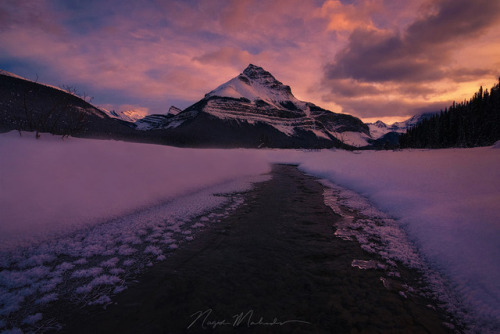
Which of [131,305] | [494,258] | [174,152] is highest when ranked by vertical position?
[174,152]

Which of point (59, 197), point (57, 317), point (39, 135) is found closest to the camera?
point (57, 317)

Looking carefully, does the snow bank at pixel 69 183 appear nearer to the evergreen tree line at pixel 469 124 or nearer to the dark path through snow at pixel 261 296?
the dark path through snow at pixel 261 296

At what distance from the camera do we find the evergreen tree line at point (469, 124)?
4284 centimetres

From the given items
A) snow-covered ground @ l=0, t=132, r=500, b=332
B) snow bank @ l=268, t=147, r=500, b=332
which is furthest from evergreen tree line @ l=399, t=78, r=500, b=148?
snow-covered ground @ l=0, t=132, r=500, b=332

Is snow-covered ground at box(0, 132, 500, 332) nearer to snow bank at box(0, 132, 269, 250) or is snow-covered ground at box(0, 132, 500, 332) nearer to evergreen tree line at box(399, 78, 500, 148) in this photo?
snow bank at box(0, 132, 269, 250)

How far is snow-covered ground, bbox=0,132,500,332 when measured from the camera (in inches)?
123

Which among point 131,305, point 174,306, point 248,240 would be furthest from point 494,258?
point 131,305

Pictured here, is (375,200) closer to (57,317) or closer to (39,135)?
(57,317)

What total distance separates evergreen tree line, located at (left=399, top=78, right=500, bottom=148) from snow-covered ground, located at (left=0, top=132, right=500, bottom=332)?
165ft

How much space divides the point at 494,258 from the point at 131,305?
494 centimetres

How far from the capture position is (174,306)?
2807 mm

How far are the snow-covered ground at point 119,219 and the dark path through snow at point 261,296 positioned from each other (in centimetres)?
Result: 41

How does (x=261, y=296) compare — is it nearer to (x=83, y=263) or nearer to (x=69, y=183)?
(x=83, y=263)
